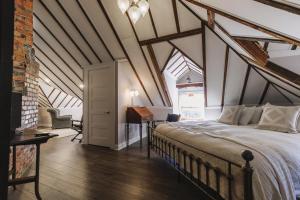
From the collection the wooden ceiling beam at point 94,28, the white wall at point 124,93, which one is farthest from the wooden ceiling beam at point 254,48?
the white wall at point 124,93

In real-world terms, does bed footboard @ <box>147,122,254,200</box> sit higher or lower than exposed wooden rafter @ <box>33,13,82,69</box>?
lower

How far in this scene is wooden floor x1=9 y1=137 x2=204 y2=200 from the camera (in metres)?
2.32

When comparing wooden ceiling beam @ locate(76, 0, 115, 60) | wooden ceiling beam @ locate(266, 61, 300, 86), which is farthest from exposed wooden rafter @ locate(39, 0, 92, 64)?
wooden ceiling beam @ locate(266, 61, 300, 86)

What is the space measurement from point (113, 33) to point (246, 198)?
397cm

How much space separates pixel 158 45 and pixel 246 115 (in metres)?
2.47

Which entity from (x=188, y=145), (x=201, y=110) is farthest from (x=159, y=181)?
(x=201, y=110)

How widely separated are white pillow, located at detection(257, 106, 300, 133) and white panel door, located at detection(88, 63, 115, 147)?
339 centimetres

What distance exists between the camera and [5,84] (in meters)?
0.59

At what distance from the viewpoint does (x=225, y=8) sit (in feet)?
6.80

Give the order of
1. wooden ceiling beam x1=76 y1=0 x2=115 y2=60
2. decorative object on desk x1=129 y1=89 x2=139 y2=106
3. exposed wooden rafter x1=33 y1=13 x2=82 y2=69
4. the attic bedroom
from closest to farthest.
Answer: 1. the attic bedroom
2. wooden ceiling beam x1=76 y1=0 x2=115 y2=60
3. exposed wooden rafter x1=33 y1=13 x2=82 y2=69
4. decorative object on desk x1=129 y1=89 x2=139 y2=106

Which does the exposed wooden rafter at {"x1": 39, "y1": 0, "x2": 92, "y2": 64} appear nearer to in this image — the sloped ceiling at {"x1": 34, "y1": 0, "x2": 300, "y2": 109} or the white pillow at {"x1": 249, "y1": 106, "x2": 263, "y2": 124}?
the sloped ceiling at {"x1": 34, "y1": 0, "x2": 300, "y2": 109}

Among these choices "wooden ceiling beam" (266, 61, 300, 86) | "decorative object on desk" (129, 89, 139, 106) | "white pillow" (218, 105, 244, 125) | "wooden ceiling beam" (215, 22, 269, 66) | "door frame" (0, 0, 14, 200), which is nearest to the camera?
"door frame" (0, 0, 14, 200)

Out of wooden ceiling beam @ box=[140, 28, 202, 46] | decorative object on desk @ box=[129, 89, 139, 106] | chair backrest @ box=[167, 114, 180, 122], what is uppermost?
wooden ceiling beam @ box=[140, 28, 202, 46]

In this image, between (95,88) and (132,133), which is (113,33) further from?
(132,133)
